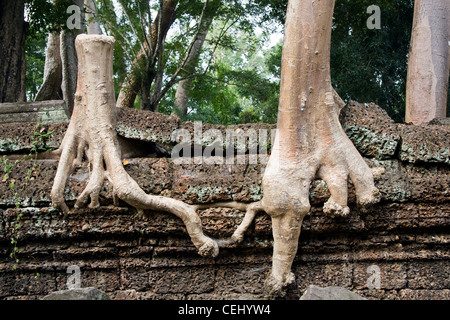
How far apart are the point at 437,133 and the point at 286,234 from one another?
1.44 meters

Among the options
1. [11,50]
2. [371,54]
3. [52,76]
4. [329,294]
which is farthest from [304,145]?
[52,76]

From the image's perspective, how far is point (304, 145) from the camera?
3.22 meters

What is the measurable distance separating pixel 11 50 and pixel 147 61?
2.14 metres

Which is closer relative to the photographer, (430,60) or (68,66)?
(430,60)

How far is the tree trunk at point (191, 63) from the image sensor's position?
283 inches

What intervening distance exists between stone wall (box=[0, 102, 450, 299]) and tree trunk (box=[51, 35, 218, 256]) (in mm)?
88

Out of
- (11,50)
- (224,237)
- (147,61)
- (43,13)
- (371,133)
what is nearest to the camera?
(224,237)

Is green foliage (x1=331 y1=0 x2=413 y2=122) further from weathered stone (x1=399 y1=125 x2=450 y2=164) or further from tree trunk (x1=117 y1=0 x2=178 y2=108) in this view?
weathered stone (x1=399 y1=125 x2=450 y2=164)

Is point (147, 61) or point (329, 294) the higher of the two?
point (147, 61)

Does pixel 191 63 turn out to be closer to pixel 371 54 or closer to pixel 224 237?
pixel 371 54

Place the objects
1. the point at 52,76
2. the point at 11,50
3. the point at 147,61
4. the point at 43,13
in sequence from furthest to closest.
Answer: the point at 52,76, the point at 147,61, the point at 43,13, the point at 11,50

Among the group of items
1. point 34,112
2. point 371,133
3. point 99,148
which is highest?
point 34,112

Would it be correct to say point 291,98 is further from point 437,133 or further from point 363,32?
point 363,32

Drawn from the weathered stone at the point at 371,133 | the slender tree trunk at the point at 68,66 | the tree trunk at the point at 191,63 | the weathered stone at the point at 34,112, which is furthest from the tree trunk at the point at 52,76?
the weathered stone at the point at 371,133
